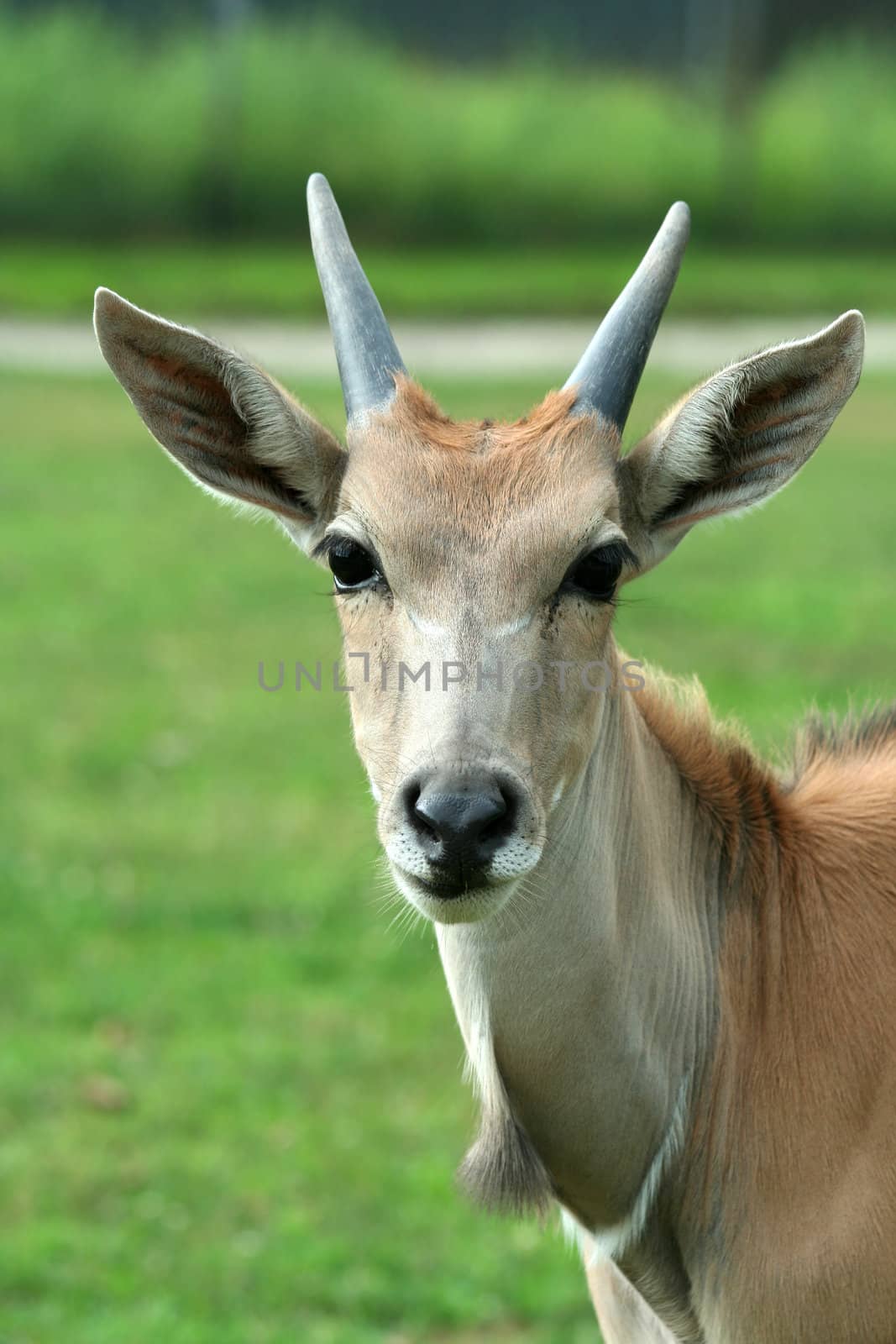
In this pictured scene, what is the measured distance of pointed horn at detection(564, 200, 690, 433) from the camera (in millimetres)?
4418

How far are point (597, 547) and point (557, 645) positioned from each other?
0.26 m

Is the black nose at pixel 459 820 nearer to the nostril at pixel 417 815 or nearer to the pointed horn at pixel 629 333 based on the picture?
the nostril at pixel 417 815

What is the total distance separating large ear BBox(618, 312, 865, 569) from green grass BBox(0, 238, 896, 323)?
2148 centimetres

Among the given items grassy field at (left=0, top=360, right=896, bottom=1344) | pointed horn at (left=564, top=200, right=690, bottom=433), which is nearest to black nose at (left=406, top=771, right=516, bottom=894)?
pointed horn at (left=564, top=200, right=690, bottom=433)

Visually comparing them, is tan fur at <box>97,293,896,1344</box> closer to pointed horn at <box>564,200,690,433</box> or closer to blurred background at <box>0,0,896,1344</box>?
pointed horn at <box>564,200,690,433</box>

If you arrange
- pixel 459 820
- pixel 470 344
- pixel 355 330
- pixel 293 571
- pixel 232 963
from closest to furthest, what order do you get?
1. pixel 459 820
2. pixel 355 330
3. pixel 232 963
4. pixel 293 571
5. pixel 470 344

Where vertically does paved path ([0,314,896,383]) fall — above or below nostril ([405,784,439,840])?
below

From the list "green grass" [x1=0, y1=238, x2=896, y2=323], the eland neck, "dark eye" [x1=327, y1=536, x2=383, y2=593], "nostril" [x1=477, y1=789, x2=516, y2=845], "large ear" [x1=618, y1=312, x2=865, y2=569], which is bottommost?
"green grass" [x1=0, y1=238, x2=896, y2=323]

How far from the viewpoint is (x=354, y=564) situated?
14.4ft

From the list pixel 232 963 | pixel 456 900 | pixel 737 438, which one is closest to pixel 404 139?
pixel 232 963

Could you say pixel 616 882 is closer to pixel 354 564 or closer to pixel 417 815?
pixel 417 815

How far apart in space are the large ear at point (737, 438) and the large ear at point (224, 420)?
2.62 ft

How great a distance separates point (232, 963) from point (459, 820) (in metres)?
5.56

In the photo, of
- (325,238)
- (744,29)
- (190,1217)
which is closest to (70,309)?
(744,29)
